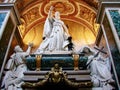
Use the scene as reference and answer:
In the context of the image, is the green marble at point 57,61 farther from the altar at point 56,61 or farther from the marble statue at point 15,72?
the marble statue at point 15,72

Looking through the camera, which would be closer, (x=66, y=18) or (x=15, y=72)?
(x=15, y=72)

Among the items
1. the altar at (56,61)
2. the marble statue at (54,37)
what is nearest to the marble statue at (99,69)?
the altar at (56,61)

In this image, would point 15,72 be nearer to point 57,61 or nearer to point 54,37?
point 57,61

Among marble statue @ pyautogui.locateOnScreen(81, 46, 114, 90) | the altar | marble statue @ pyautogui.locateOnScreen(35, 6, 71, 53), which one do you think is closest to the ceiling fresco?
marble statue @ pyautogui.locateOnScreen(35, 6, 71, 53)

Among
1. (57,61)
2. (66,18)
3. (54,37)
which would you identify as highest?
(66,18)

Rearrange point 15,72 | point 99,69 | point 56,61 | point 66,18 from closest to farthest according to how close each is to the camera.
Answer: point 56,61
point 99,69
point 15,72
point 66,18

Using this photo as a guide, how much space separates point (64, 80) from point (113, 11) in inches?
117

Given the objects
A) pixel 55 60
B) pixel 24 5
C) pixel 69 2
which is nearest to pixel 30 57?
pixel 55 60

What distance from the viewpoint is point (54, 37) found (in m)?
7.42

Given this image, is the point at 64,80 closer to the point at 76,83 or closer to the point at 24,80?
the point at 76,83

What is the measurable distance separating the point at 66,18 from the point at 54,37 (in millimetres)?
3273

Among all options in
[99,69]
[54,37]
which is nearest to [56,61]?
[99,69]

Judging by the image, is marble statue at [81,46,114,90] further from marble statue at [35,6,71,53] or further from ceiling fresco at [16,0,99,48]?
ceiling fresco at [16,0,99,48]

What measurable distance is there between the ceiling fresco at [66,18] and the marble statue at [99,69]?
2.79 m
